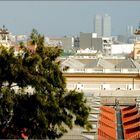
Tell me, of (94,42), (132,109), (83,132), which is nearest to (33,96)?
(83,132)

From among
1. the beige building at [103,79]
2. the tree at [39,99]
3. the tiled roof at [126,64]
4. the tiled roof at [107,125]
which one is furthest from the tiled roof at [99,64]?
the tree at [39,99]

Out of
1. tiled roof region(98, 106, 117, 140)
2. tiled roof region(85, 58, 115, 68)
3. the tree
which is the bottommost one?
tiled roof region(98, 106, 117, 140)

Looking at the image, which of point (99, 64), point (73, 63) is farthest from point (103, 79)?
point (73, 63)

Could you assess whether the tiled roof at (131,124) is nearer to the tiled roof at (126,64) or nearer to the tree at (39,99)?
the tiled roof at (126,64)

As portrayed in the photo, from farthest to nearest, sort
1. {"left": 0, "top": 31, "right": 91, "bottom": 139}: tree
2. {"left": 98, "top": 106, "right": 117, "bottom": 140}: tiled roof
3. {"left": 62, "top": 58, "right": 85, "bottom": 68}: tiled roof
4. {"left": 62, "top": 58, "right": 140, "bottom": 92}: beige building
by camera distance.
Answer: {"left": 62, "top": 58, "right": 85, "bottom": 68}: tiled roof
{"left": 62, "top": 58, "right": 140, "bottom": 92}: beige building
{"left": 98, "top": 106, "right": 117, "bottom": 140}: tiled roof
{"left": 0, "top": 31, "right": 91, "bottom": 139}: tree

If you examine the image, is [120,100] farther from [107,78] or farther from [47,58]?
[47,58]

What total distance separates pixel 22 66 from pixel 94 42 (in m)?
117

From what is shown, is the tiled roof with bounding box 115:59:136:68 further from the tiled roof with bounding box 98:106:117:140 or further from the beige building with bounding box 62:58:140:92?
the tiled roof with bounding box 98:106:117:140

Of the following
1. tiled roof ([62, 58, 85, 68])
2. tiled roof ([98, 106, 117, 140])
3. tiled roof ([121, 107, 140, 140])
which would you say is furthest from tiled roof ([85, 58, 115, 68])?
tiled roof ([98, 106, 117, 140])

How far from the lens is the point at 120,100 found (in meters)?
37.8

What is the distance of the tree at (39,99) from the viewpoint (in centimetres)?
1516

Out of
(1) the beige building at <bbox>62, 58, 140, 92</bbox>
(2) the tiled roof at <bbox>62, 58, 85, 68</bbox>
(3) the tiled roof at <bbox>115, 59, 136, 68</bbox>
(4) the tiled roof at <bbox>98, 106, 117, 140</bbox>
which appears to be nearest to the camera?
→ (4) the tiled roof at <bbox>98, 106, 117, 140</bbox>

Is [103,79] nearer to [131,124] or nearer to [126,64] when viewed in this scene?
[126,64]

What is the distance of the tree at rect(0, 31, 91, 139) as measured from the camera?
1516 cm
